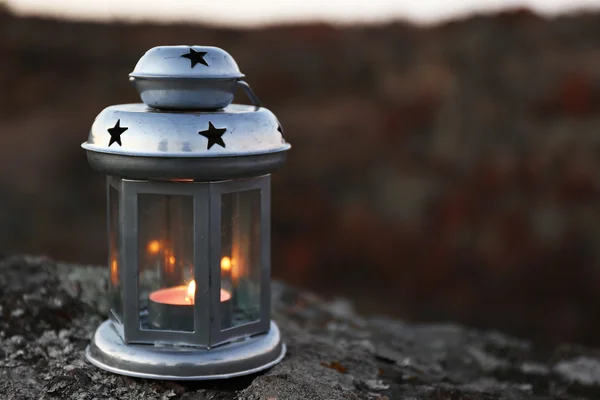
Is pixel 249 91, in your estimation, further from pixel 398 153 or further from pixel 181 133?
pixel 398 153

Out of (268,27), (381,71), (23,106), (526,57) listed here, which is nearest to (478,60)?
(526,57)

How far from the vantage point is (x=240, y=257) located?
7.70 ft

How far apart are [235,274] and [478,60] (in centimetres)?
986

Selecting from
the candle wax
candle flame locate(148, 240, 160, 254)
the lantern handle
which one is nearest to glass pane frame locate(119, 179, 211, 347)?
the candle wax

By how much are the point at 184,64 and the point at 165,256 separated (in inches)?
26.2

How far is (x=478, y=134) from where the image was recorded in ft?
32.3

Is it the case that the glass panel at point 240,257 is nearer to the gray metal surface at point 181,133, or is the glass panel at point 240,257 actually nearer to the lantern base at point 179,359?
the lantern base at point 179,359

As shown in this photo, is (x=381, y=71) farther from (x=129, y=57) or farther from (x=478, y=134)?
(x=129, y=57)

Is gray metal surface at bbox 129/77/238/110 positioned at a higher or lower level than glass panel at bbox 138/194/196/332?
higher

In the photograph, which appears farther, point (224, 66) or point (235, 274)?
point (235, 274)

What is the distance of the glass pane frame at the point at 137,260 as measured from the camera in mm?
2045

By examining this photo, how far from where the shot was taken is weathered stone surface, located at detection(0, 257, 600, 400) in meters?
2.12

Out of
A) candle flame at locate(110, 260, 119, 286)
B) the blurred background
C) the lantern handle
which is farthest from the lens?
the blurred background

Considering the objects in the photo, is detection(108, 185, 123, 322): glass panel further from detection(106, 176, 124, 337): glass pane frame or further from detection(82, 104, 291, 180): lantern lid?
detection(82, 104, 291, 180): lantern lid
